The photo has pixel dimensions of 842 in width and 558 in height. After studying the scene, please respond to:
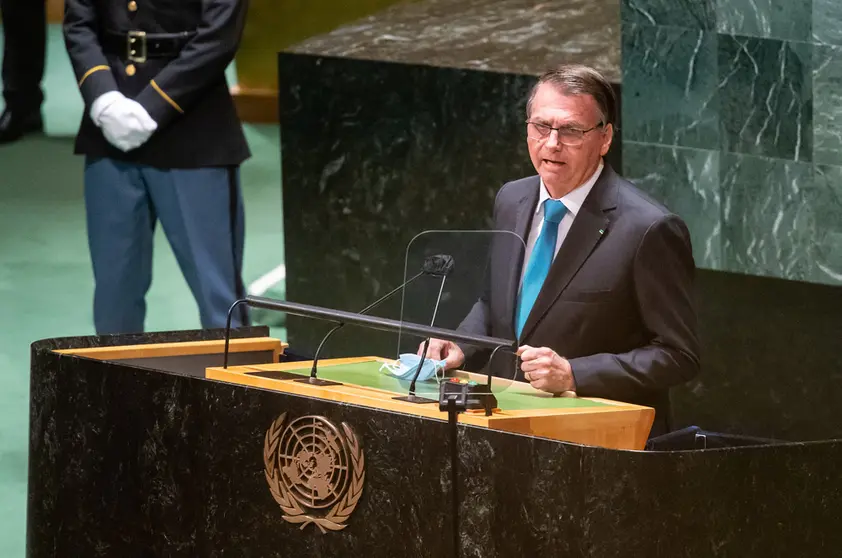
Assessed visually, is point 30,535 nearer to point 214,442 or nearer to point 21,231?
point 214,442

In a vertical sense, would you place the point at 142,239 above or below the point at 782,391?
above

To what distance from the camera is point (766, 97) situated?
4648 mm

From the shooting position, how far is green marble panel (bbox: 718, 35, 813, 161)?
4574 millimetres

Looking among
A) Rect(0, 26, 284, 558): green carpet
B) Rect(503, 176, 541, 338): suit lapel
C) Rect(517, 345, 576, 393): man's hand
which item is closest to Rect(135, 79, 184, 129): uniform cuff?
Rect(0, 26, 284, 558): green carpet

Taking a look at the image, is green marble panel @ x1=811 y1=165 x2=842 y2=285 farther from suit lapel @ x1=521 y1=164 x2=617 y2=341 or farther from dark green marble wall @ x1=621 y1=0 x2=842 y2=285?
suit lapel @ x1=521 y1=164 x2=617 y2=341

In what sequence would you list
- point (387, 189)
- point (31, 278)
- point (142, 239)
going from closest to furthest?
point (142, 239)
point (387, 189)
point (31, 278)

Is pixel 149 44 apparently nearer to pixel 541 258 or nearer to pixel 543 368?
pixel 541 258

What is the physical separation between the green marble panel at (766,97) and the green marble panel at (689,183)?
112mm

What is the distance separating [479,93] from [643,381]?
7.76 feet

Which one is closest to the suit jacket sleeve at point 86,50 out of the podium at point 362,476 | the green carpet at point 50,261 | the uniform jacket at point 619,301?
the green carpet at point 50,261

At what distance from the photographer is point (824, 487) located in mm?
2693

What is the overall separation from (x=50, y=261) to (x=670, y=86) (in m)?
3.72

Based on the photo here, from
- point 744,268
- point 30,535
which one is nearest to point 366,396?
point 30,535

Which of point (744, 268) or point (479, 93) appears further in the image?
point (479, 93)
